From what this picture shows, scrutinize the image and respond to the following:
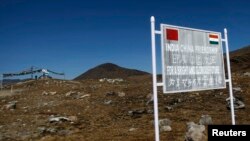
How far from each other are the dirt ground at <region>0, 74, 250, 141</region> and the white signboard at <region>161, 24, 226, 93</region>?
2.04m

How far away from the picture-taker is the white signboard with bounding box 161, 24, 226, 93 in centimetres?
880

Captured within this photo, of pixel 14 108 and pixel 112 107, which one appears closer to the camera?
pixel 112 107

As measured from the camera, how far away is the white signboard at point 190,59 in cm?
880

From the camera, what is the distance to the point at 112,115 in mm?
15711

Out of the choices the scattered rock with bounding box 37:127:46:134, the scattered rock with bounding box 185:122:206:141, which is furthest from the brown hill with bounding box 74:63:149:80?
the scattered rock with bounding box 185:122:206:141

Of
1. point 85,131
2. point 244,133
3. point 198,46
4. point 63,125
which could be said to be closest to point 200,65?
point 198,46

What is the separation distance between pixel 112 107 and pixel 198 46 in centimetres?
854

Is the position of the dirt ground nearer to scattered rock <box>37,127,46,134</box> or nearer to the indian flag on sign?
scattered rock <box>37,127,46,134</box>

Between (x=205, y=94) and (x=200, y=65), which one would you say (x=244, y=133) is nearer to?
(x=200, y=65)

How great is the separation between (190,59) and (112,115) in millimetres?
6992

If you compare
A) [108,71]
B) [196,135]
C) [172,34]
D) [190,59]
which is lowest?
[196,135]

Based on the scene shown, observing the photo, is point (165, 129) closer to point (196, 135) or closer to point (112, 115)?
point (196, 135)

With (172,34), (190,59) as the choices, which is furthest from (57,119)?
(172,34)

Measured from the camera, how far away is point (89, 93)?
23078 mm
